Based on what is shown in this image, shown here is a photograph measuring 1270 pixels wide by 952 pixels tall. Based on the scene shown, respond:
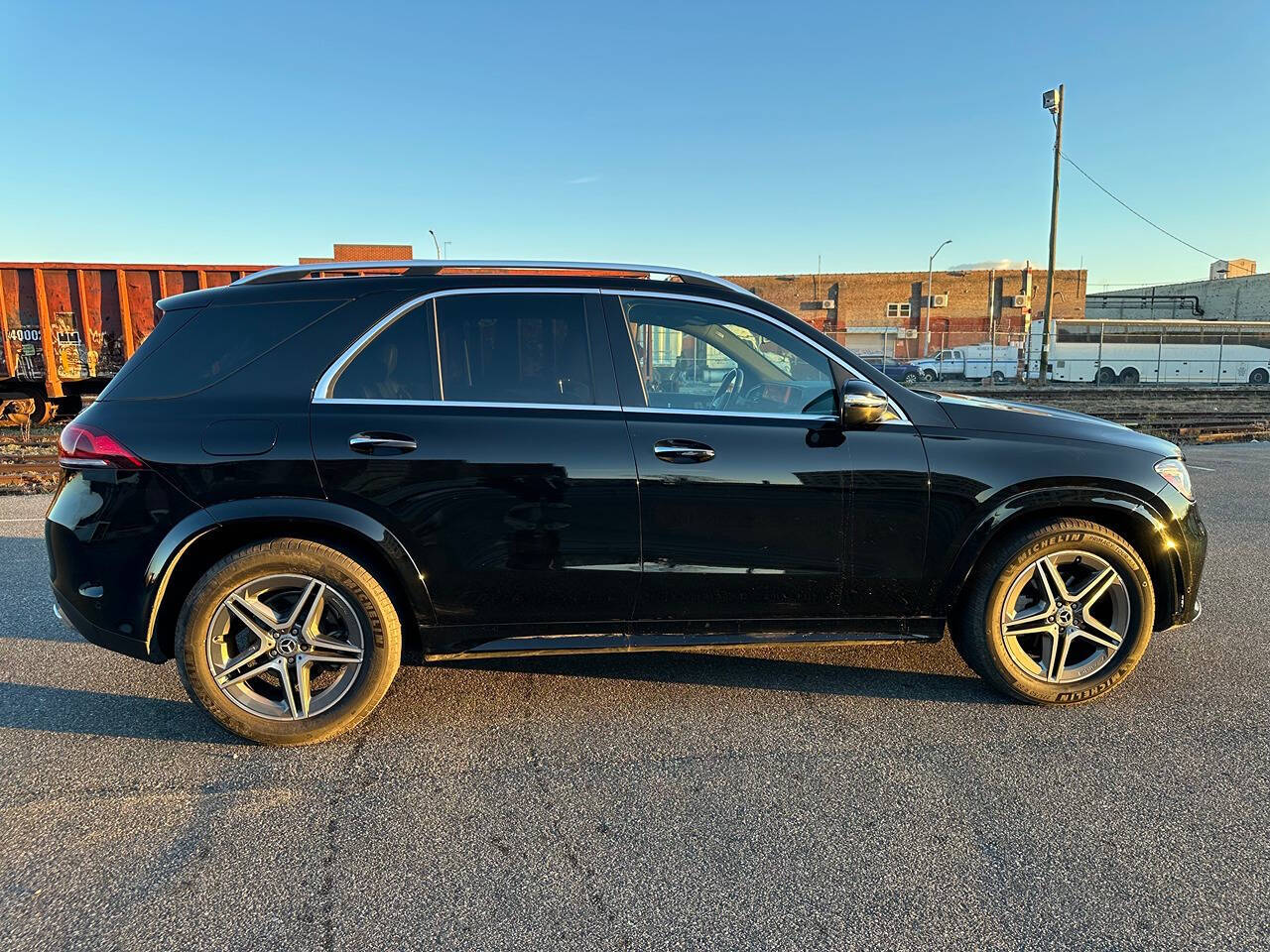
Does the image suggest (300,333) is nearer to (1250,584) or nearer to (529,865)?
(529,865)

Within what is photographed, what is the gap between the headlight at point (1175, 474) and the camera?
3346 mm

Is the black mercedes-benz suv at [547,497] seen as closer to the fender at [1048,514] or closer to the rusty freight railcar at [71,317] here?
the fender at [1048,514]

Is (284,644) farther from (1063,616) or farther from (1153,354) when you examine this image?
(1153,354)

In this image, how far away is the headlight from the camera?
3.35 meters

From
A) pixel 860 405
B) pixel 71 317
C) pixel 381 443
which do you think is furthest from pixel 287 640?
pixel 71 317

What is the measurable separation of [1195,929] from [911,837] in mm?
754

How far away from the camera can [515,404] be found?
10.1 feet

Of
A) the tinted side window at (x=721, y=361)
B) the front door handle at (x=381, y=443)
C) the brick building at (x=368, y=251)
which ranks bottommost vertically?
the front door handle at (x=381, y=443)

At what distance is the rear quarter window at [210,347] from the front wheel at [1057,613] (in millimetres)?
3068

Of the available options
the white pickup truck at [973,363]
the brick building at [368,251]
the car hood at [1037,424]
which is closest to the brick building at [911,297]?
the white pickup truck at [973,363]

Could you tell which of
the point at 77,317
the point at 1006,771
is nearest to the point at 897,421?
the point at 1006,771

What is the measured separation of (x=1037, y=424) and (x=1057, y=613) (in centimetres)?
84

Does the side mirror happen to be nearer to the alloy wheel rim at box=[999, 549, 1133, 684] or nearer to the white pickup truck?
the alloy wheel rim at box=[999, 549, 1133, 684]

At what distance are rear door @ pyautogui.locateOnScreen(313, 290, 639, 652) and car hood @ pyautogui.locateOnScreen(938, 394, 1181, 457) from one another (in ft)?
4.96
